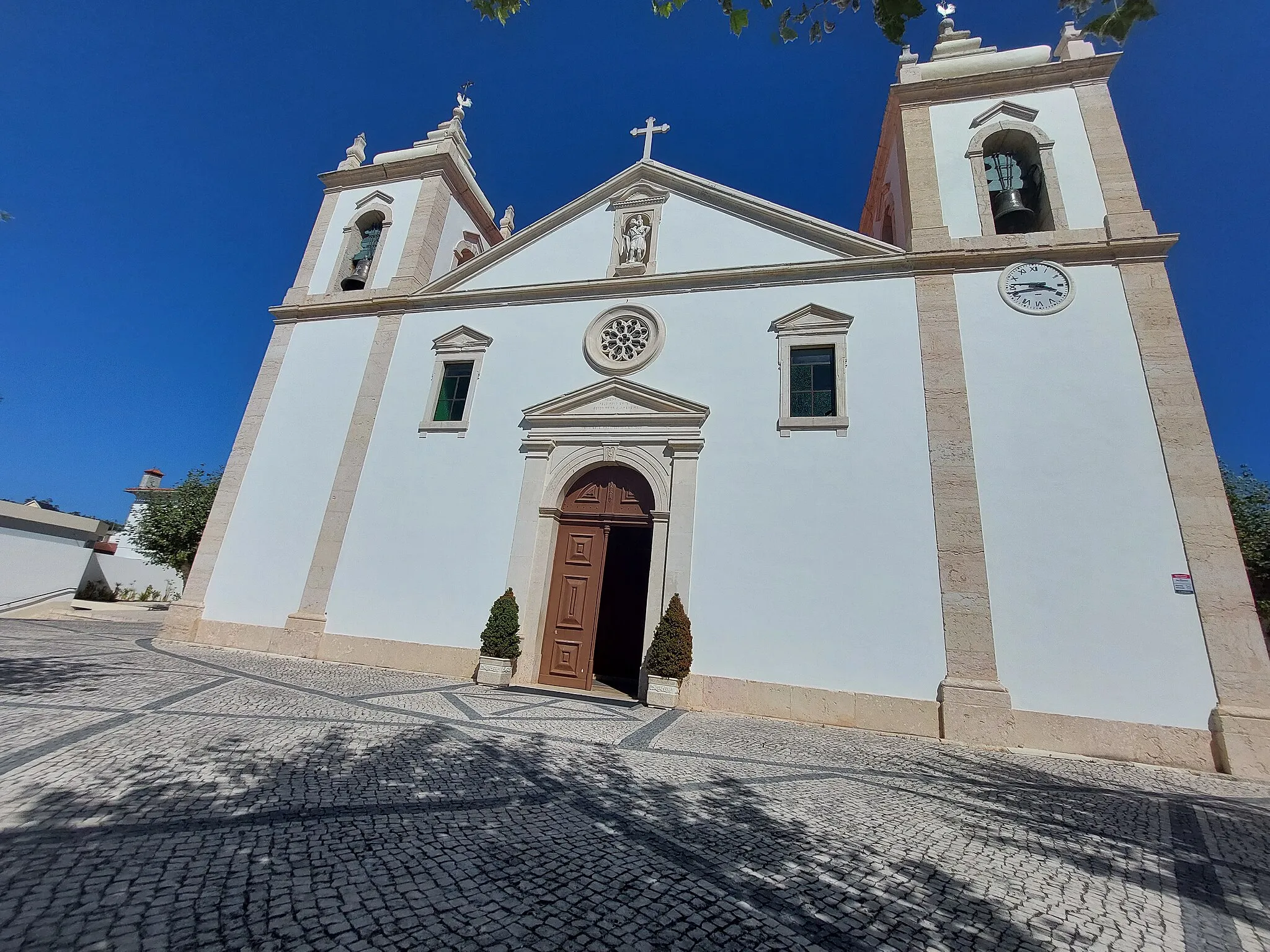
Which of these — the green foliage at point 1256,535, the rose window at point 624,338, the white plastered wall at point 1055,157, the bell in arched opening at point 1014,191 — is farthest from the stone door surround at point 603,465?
the green foliage at point 1256,535

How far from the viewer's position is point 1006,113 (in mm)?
9695

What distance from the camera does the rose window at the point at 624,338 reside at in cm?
994

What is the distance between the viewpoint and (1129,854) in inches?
130

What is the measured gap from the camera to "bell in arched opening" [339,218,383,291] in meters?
12.6

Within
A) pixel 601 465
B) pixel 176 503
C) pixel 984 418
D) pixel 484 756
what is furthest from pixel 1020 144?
pixel 176 503

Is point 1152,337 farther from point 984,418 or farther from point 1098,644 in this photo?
point 1098,644

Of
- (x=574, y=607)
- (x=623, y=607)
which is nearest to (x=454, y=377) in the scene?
(x=574, y=607)

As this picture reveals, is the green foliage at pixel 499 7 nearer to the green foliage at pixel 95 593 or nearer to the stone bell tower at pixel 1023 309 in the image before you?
the stone bell tower at pixel 1023 309

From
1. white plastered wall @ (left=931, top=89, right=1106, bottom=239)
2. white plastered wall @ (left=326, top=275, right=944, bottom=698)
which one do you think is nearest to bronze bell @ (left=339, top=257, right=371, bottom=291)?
white plastered wall @ (left=326, top=275, right=944, bottom=698)

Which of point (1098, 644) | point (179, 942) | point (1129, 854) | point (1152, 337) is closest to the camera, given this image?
point (179, 942)

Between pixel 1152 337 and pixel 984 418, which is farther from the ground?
pixel 1152 337

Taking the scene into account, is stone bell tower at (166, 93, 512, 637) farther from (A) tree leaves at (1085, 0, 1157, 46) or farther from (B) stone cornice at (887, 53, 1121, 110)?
(A) tree leaves at (1085, 0, 1157, 46)

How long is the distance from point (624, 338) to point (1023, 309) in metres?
6.46

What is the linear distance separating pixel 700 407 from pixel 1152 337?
645 cm
